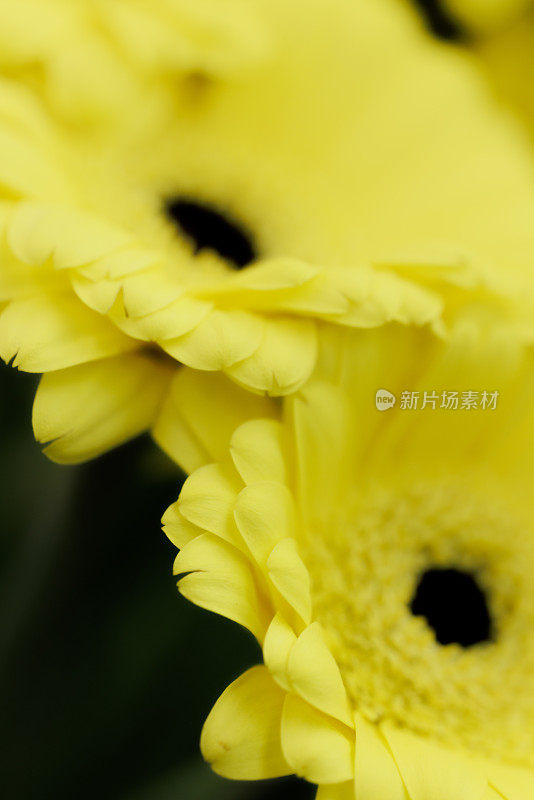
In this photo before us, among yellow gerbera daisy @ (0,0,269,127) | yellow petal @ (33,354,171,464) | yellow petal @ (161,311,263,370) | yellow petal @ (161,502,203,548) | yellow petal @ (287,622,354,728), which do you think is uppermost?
yellow gerbera daisy @ (0,0,269,127)

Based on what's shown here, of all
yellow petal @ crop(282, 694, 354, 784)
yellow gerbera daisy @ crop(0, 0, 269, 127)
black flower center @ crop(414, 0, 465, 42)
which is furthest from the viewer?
black flower center @ crop(414, 0, 465, 42)

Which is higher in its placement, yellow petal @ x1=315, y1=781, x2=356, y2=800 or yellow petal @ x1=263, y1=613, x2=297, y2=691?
yellow petal @ x1=263, y1=613, x2=297, y2=691

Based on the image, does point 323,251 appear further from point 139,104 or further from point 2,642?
point 2,642

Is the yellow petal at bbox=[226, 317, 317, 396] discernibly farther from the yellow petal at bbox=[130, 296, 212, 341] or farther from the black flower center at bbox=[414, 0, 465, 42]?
the black flower center at bbox=[414, 0, 465, 42]

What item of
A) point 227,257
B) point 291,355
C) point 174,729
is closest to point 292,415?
point 291,355

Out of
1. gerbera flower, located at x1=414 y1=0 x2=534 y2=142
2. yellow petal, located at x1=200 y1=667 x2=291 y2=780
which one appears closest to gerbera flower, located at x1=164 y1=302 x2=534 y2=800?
yellow petal, located at x1=200 y1=667 x2=291 y2=780

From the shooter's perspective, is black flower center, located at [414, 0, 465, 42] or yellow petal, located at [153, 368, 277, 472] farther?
black flower center, located at [414, 0, 465, 42]

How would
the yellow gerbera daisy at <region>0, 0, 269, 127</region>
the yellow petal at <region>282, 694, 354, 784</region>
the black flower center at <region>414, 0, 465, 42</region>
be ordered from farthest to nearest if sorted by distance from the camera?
the black flower center at <region>414, 0, 465, 42</region>
the yellow gerbera daisy at <region>0, 0, 269, 127</region>
the yellow petal at <region>282, 694, 354, 784</region>

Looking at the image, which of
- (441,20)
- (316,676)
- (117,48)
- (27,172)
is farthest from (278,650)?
(441,20)
